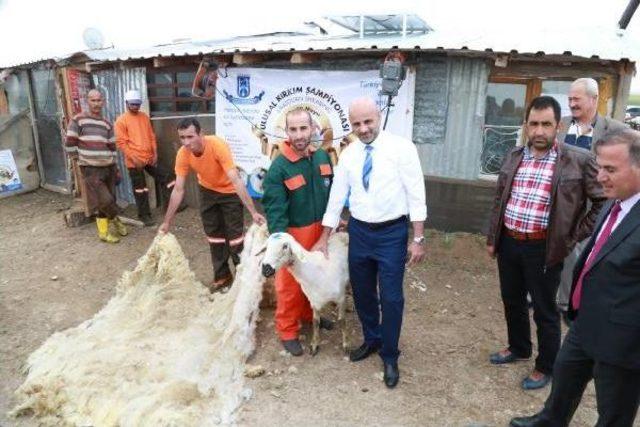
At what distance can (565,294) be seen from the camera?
4879mm

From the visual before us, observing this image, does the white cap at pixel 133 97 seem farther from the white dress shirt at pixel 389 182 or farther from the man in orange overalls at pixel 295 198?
the white dress shirt at pixel 389 182

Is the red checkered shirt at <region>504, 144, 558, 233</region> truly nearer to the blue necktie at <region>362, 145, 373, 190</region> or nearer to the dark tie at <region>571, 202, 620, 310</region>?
the dark tie at <region>571, 202, 620, 310</region>

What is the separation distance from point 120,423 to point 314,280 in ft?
5.90

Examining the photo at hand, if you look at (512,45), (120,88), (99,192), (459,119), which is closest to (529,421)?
(459,119)

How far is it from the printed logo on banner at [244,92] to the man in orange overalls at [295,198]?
11.7 ft

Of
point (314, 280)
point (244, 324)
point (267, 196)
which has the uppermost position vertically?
point (267, 196)

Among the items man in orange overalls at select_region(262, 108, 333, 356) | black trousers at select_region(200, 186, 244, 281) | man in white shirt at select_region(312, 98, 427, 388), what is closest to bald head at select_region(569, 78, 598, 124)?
man in white shirt at select_region(312, 98, 427, 388)

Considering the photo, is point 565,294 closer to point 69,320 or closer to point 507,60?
point 507,60

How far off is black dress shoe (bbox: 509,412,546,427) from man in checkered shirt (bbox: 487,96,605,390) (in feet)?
1.63

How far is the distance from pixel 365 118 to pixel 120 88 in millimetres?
6912

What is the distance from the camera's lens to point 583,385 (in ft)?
9.46

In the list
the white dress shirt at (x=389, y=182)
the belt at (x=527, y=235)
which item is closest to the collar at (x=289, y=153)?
the white dress shirt at (x=389, y=182)

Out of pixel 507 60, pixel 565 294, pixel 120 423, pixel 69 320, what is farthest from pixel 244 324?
pixel 507 60

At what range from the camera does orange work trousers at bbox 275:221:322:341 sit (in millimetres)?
4199
